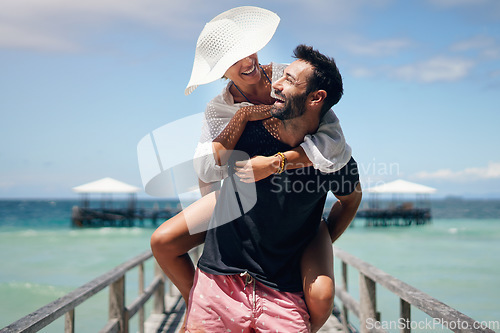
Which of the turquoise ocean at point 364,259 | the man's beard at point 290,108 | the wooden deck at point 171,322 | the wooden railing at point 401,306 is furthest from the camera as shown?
the turquoise ocean at point 364,259

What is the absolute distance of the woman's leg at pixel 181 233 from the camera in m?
1.46

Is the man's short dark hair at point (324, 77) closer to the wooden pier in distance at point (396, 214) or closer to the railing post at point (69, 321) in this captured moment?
the railing post at point (69, 321)

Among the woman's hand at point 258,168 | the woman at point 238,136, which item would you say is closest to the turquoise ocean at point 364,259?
the woman at point 238,136

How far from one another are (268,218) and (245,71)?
43cm

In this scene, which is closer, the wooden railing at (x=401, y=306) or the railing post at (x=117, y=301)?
the wooden railing at (x=401, y=306)

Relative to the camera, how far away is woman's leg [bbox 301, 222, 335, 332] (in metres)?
1.34

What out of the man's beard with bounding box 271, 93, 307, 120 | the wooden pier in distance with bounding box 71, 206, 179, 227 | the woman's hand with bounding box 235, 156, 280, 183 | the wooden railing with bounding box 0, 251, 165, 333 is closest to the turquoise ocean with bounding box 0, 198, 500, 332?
the wooden railing with bounding box 0, 251, 165, 333

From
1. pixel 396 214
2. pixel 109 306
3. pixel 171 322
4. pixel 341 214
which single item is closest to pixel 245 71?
pixel 341 214

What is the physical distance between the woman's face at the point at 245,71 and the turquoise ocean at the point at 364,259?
190 centimetres

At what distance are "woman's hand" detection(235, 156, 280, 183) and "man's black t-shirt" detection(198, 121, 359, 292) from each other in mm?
53

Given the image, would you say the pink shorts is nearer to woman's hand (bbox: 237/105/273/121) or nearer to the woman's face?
woman's hand (bbox: 237/105/273/121)

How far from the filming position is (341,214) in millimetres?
1539

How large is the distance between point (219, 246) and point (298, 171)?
0.33 m

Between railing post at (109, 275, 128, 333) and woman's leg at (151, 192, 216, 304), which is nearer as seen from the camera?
woman's leg at (151, 192, 216, 304)
